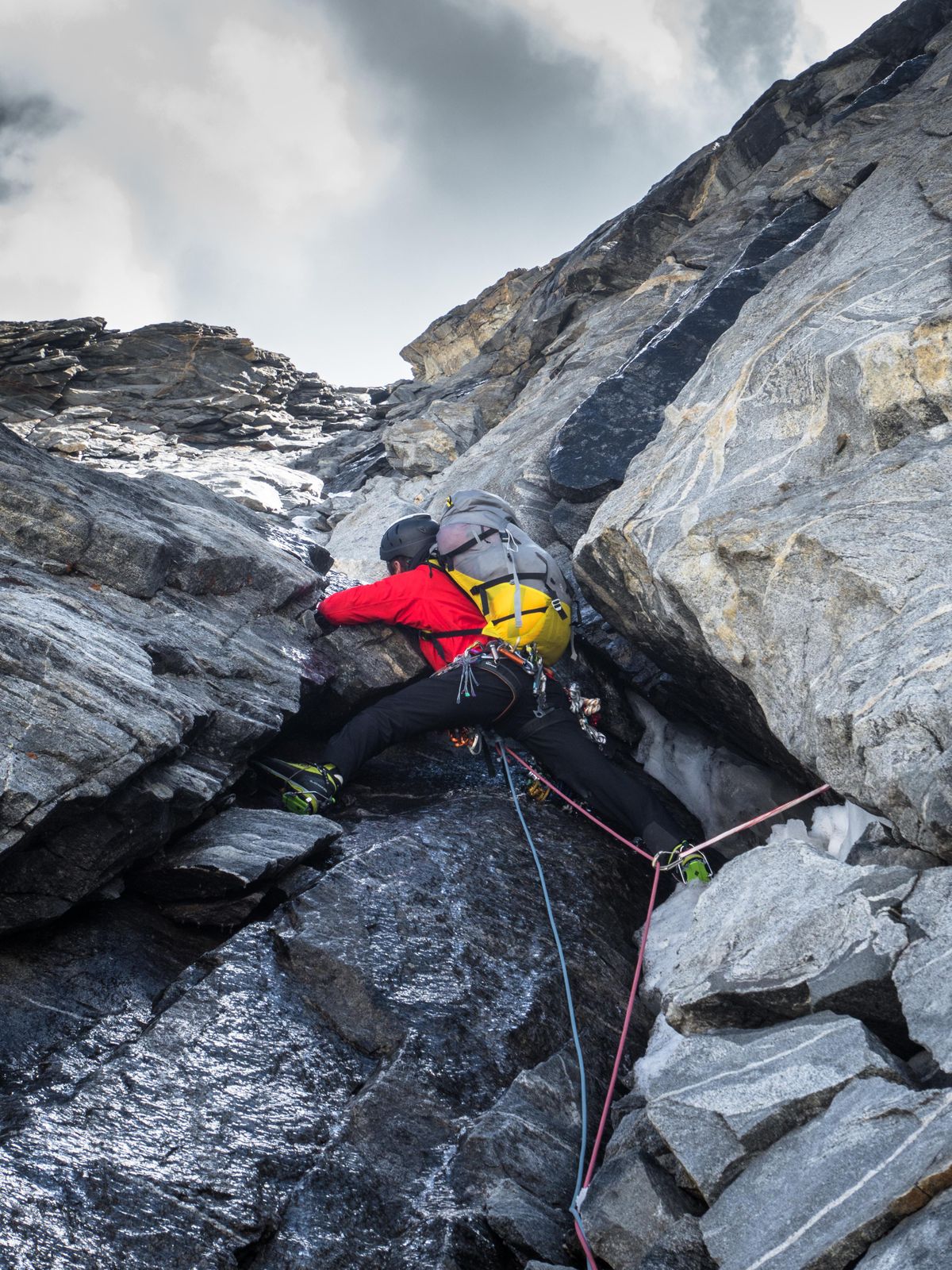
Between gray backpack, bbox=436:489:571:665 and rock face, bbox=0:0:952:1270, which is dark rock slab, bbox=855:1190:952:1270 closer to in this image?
rock face, bbox=0:0:952:1270

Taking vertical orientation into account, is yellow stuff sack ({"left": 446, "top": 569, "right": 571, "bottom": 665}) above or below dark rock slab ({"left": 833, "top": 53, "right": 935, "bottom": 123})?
below

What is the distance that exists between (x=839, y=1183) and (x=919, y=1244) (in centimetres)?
49

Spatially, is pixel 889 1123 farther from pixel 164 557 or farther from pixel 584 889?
pixel 164 557

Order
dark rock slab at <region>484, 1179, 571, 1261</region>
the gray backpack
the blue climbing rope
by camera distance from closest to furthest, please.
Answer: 1. dark rock slab at <region>484, 1179, 571, 1261</region>
2. the blue climbing rope
3. the gray backpack

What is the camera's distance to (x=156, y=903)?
6.38m

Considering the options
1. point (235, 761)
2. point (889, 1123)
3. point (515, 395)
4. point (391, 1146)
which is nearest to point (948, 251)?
point (889, 1123)

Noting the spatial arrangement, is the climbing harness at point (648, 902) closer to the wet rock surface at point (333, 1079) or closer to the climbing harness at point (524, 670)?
Answer: the wet rock surface at point (333, 1079)

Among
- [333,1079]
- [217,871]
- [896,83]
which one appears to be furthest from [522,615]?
[896,83]

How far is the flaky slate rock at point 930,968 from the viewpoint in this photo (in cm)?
343

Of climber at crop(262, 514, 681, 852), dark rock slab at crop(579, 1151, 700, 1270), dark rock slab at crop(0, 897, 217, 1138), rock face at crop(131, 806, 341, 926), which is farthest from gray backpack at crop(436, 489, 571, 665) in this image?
dark rock slab at crop(579, 1151, 700, 1270)

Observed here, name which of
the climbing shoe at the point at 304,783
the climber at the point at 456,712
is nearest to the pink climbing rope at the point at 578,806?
the climber at the point at 456,712

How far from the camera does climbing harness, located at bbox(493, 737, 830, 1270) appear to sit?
4.45m

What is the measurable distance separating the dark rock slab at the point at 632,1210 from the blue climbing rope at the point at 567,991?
0.17m

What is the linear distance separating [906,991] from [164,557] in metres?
7.10
